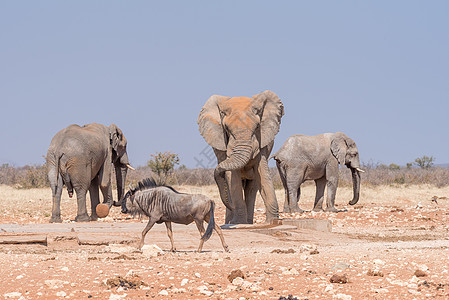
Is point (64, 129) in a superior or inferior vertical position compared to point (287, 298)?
superior

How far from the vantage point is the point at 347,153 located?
24.4 metres

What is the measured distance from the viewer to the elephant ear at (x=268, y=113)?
15711mm

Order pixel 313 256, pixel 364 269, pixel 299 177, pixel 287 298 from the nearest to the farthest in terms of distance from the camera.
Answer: pixel 287 298 → pixel 364 269 → pixel 313 256 → pixel 299 177

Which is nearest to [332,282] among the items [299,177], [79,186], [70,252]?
[70,252]

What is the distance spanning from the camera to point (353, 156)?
24453 mm

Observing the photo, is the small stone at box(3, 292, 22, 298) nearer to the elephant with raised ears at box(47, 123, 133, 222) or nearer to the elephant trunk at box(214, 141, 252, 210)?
the elephant trunk at box(214, 141, 252, 210)

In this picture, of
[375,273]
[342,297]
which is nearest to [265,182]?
[375,273]

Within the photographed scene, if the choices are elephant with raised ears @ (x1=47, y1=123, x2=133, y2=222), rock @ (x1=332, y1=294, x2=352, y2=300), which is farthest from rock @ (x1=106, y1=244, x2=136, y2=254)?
elephant with raised ears @ (x1=47, y1=123, x2=133, y2=222)

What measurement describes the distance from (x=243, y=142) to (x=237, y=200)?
4.80 feet

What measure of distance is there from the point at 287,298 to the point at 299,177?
16327 millimetres

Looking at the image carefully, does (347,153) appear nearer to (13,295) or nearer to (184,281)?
(184,281)

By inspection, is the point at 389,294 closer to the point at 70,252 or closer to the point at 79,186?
the point at 70,252

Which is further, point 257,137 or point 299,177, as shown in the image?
point 299,177

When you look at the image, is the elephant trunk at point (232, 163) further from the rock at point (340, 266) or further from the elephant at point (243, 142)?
the rock at point (340, 266)
